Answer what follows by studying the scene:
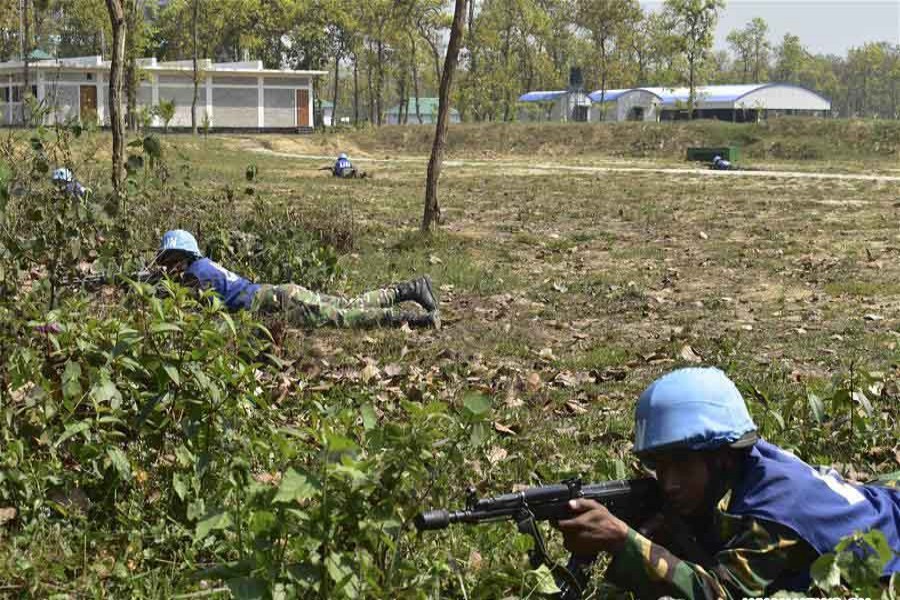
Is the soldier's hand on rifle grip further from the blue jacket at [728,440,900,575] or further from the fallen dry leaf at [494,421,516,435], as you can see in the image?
the fallen dry leaf at [494,421,516,435]

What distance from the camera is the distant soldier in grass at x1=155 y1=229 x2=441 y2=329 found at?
7.57m

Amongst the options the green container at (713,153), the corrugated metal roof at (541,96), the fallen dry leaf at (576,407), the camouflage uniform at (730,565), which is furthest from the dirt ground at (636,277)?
the corrugated metal roof at (541,96)

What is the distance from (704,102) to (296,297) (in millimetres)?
62749

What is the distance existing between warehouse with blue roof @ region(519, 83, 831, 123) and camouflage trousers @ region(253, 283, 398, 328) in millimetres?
55431

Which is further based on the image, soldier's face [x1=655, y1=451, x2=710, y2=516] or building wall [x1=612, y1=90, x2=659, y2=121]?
building wall [x1=612, y1=90, x2=659, y2=121]

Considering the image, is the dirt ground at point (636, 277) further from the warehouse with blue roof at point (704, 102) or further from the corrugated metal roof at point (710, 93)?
the corrugated metal roof at point (710, 93)

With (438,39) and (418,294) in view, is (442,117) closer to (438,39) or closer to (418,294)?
(418,294)

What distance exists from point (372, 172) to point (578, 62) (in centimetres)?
5352

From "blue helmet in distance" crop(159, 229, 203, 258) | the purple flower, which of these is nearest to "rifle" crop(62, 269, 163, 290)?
"blue helmet in distance" crop(159, 229, 203, 258)

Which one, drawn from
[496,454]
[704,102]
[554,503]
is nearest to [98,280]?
[496,454]

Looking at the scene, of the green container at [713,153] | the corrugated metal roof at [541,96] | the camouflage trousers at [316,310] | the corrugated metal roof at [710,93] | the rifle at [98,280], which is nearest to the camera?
the rifle at [98,280]

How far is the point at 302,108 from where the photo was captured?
64.2m

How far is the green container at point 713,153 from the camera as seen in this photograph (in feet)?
116

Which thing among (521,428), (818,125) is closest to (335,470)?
(521,428)
